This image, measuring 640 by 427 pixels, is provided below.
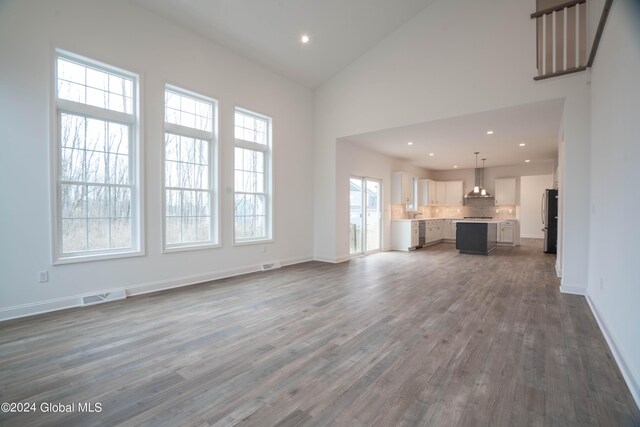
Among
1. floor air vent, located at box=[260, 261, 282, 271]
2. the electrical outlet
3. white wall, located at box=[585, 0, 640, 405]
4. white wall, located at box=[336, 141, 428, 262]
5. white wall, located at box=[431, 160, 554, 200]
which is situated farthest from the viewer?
white wall, located at box=[431, 160, 554, 200]

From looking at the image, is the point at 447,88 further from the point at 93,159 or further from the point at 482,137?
the point at 93,159

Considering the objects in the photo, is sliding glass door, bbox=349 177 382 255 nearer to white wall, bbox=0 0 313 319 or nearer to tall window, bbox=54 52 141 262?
white wall, bbox=0 0 313 319

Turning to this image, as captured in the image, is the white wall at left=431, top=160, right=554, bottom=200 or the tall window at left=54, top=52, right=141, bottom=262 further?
the white wall at left=431, top=160, right=554, bottom=200

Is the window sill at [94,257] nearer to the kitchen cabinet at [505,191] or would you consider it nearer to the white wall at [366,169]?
the white wall at [366,169]

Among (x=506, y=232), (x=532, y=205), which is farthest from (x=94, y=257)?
(x=532, y=205)

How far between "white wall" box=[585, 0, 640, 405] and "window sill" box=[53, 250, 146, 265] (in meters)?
5.24

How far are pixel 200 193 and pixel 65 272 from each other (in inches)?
82.0

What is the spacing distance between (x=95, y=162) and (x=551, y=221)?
9.85 metres

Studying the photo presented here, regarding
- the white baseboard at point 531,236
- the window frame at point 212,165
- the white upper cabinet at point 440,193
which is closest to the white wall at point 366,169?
the white upper cabinet at point 440,193

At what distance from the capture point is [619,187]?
250cm

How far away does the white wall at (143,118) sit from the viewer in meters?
3.30

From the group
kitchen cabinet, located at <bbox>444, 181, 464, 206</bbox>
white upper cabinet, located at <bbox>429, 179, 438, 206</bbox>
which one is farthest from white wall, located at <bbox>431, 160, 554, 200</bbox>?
white upper cabinet, located at <bbox>429, 179, 438, 206</bbox>

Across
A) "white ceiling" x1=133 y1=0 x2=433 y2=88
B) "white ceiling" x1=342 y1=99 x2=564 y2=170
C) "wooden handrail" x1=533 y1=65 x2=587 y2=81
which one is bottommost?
"white ceiling" x1=342 y1=99 x2=564 y2=170

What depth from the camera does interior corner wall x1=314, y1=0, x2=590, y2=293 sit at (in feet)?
14.0
